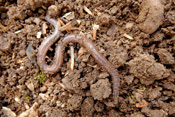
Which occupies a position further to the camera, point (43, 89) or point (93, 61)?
point (43, 89)

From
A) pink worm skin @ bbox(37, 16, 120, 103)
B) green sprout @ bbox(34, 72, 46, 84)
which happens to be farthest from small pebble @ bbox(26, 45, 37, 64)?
green sprout @ bbox(34, 72, 46, 84)

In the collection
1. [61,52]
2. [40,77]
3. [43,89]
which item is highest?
[61,52]

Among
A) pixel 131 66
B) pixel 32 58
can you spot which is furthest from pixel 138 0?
pixel 32 58

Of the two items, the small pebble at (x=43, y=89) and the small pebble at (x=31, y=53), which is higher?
the small pebble at (x=31, y=53)

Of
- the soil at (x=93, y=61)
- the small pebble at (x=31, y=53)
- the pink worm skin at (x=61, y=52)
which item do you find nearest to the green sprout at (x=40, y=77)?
the soil at (x=93, y=61)

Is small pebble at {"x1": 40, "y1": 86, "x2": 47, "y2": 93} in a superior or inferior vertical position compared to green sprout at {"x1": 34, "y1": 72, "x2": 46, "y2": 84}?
inferior

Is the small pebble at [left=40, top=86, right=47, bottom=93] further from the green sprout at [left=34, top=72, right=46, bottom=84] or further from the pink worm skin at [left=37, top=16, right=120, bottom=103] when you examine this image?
the pink worm skin at [left=37, top=16, right=120, bottom=103]

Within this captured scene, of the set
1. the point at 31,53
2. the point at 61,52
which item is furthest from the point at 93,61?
the point at 31,53

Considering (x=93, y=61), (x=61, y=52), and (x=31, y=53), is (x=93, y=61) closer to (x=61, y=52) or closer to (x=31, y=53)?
(x=61, y=52)

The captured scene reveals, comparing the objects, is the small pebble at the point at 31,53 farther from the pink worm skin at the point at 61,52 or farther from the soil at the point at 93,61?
the pink worm skin at the point at 61,52
